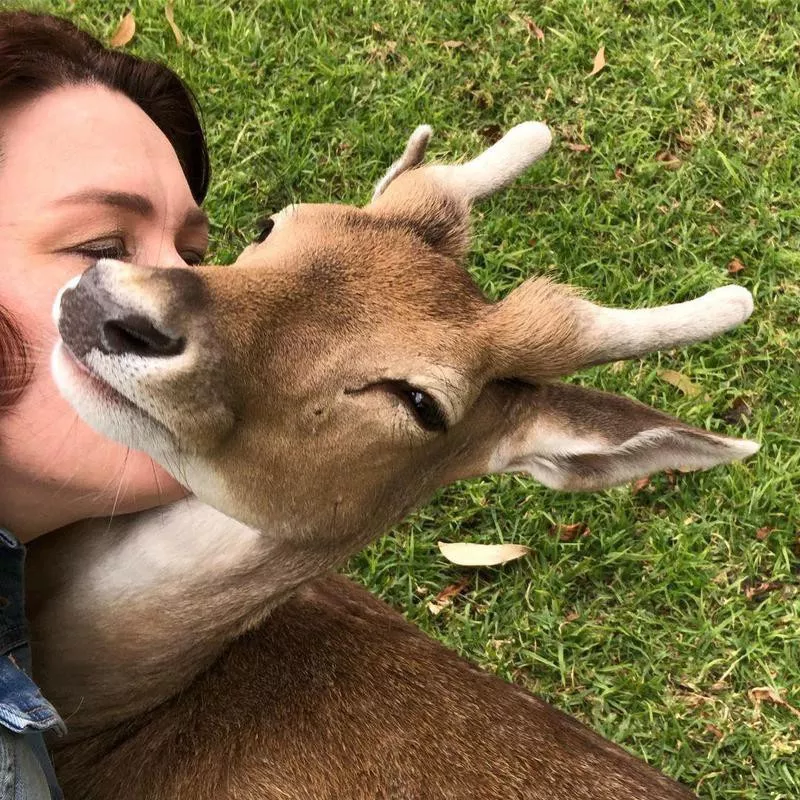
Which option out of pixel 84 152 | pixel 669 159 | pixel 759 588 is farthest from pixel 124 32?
pixel 759 588

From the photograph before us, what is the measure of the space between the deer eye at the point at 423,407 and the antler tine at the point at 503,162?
0.86 meters

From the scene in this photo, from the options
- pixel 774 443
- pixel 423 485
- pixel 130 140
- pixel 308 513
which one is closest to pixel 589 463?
pixel 423 485

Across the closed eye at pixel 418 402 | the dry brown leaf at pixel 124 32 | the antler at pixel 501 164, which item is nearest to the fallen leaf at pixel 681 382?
the antler at pixel 501 164

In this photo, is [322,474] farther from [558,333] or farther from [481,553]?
[481,553]

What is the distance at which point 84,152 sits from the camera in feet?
9.47

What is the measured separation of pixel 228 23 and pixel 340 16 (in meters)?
0.73

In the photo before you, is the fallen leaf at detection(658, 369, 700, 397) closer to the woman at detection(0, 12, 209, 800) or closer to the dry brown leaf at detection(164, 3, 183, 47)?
the woman at detection(0, 12, 209, 800)

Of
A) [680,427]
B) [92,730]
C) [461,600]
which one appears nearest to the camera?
[680,427]

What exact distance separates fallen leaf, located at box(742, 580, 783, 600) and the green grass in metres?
0.04

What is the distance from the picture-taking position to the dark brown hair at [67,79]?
2740mm

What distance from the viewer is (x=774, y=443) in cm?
543

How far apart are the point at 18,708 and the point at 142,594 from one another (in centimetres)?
52

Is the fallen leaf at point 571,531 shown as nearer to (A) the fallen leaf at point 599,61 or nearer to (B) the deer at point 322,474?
(B) the deer at point 322,474

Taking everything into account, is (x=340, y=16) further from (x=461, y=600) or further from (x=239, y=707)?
(x=239, y=707)
